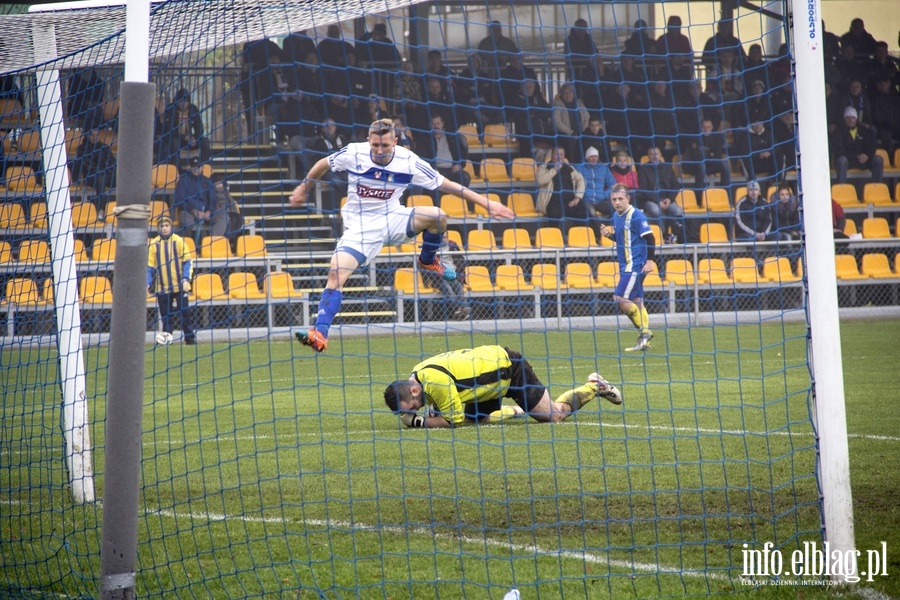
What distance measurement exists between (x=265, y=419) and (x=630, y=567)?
4.82 m

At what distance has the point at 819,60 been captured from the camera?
3.84 metres

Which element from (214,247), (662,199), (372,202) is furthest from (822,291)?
(662,199)

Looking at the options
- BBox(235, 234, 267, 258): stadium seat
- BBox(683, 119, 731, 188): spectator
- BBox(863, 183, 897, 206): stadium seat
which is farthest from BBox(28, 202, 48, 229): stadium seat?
BBox(863, 183, 897, 206): stadium seat

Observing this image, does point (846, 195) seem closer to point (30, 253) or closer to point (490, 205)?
point (490, 205)

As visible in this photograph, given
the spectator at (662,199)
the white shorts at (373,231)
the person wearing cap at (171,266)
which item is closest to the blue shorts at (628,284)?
the spectator at (662,199)

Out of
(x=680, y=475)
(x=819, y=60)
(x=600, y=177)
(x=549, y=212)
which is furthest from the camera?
(x=549, y=212)

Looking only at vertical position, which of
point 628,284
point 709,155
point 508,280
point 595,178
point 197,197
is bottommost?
point 628,284

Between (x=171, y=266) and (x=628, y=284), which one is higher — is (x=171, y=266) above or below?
above

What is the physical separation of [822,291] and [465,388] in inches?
132

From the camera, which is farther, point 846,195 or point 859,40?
point 859,40

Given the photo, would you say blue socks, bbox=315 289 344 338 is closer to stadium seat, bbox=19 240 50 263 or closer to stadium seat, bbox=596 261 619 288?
stadium seat, bbox=19 240 50 263

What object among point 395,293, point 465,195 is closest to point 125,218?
point 465,195

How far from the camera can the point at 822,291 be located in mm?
3822

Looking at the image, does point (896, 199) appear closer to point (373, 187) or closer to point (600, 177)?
point (600, 177)
